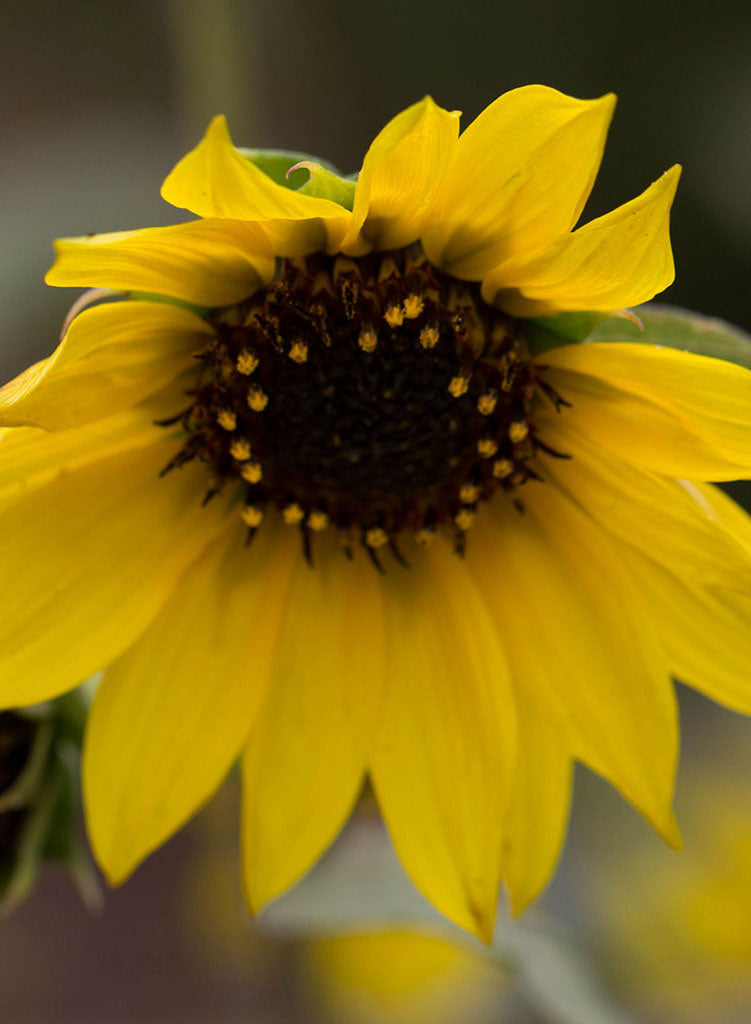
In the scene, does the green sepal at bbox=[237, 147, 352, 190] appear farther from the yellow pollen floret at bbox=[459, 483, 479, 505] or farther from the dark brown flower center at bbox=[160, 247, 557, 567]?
the yellow pollen floret at bbox=[459, 483, 479, 505]

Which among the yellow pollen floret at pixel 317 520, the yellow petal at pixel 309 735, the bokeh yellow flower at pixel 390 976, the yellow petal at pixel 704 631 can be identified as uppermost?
the yellow pollen floret at pixel 317 520

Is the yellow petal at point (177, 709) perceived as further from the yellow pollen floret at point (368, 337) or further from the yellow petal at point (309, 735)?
the yellow pollen floret at point (368, 337)

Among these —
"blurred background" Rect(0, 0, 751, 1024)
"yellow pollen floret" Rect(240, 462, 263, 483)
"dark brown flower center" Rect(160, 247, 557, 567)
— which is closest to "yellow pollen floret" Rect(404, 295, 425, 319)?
"dark brown flower center" Rect(160, 247, 557, 567)

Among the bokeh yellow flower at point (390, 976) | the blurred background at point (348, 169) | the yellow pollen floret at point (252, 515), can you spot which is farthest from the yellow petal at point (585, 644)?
the bokeh yellow flower at point (390, 976)

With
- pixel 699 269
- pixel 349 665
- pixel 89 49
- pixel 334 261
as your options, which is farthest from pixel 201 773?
pixel 89 49

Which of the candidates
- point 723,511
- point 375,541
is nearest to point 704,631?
point 723,511

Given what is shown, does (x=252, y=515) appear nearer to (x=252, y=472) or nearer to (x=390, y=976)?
(x=252, y=472)

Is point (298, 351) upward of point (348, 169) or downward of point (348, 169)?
upward
